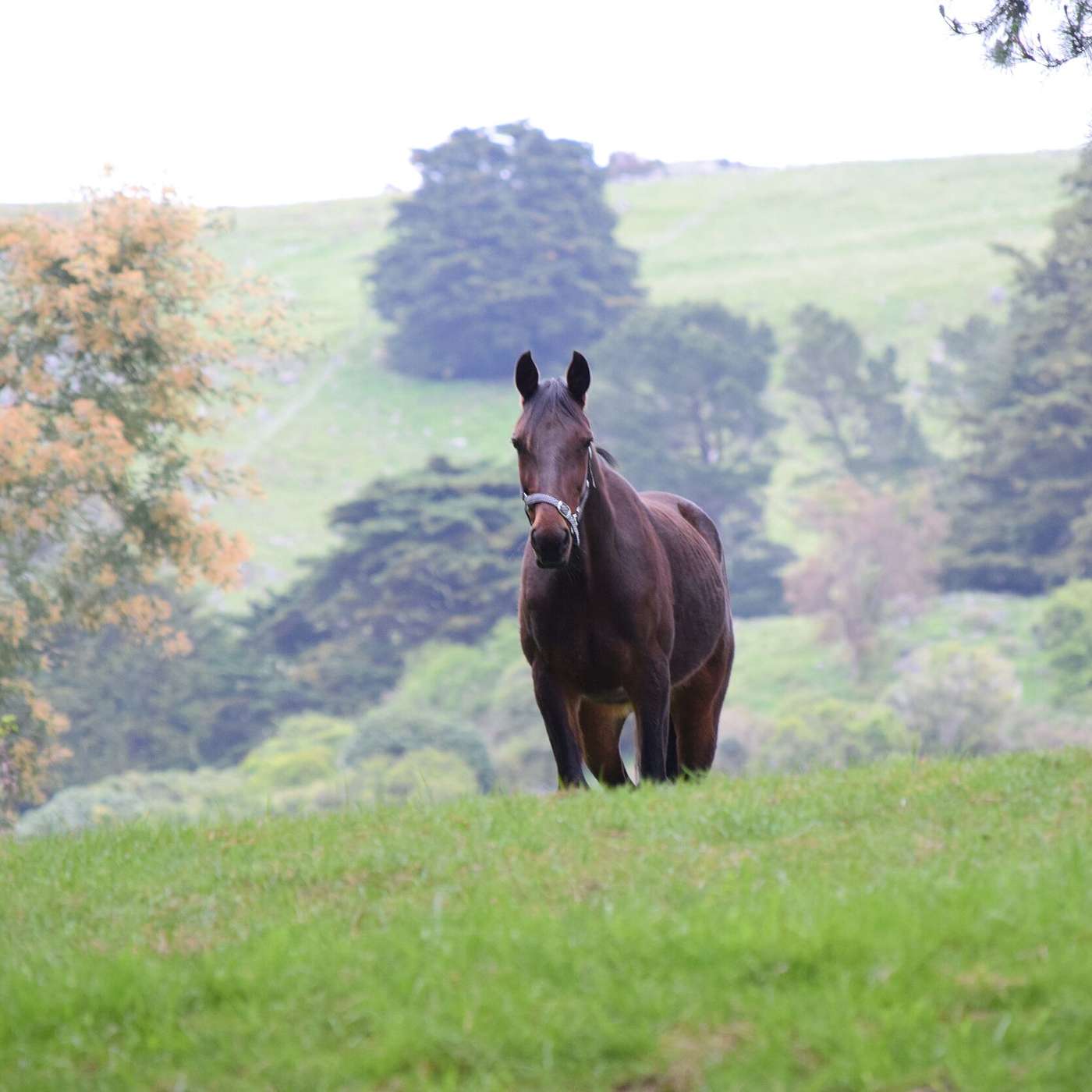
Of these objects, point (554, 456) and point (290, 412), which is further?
point (290, 412)

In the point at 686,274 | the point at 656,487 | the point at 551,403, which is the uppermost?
the point at 686,274

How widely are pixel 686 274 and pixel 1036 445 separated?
59.0 meters

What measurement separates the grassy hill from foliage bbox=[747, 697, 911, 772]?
32.8m

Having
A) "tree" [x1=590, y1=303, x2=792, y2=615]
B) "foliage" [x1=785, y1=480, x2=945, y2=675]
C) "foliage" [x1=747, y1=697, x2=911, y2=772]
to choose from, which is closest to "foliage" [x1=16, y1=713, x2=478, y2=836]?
"foliage" [x1=747, y1=697, x2=911, y2=772]

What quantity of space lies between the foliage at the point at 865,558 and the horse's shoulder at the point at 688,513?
58.5 m

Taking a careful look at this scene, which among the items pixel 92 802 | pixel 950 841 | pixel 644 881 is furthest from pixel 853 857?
pixel 92 802

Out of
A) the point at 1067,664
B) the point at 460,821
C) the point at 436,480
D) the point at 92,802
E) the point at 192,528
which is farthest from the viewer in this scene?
the point at 436,480

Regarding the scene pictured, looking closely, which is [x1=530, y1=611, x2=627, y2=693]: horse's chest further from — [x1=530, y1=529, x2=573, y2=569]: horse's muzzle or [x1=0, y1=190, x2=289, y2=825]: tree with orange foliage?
[x1=0, y1=190, x2=289, y2=825]: tree with orange foliage

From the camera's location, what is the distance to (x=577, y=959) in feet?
19.7

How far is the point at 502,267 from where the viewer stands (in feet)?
379

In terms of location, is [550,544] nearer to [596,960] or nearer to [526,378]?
[526,378]

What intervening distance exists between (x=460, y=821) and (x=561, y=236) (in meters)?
109

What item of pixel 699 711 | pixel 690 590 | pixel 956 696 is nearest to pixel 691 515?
pixel 699 711

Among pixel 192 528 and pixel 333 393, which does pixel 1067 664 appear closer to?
pixel 192 528
